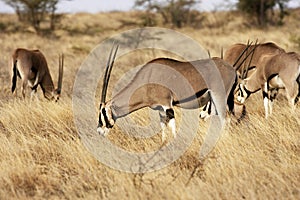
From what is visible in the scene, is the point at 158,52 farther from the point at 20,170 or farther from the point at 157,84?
the point at 20,170

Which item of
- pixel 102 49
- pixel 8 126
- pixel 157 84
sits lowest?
pixel 102 49

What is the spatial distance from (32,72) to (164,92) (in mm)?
5537

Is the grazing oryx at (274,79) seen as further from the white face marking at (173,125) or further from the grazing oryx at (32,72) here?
the grazing oryx at (32,72)

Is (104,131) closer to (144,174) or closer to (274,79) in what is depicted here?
(144,174)

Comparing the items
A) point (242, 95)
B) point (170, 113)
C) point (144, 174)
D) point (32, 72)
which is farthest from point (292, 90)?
point (32, 72)

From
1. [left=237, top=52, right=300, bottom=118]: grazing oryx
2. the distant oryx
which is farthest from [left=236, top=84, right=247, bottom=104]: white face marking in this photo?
the distant oryx

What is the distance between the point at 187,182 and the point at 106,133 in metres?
1.92

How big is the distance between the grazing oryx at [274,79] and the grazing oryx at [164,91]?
47.4 inches

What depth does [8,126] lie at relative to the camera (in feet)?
24.1

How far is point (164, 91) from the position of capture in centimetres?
651

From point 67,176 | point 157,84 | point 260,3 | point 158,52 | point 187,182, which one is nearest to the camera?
point 187,182

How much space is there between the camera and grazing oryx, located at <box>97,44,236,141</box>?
6.36m

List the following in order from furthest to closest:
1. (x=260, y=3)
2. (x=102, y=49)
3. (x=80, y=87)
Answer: (x=260, y=3), (x=102, y=49), (x=80, y=87)

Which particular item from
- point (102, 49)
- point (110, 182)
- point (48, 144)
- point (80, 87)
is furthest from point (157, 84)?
point (102, 49)
